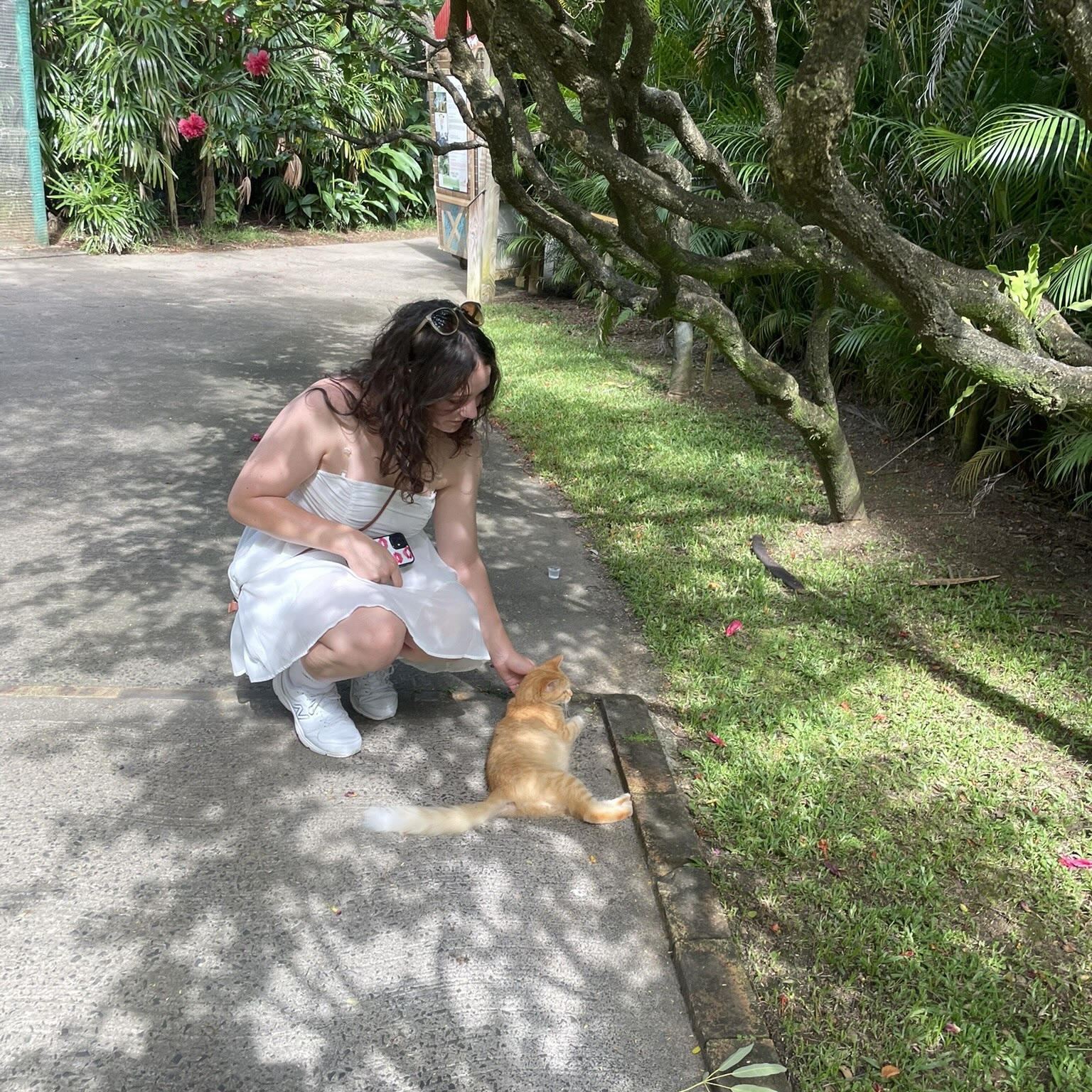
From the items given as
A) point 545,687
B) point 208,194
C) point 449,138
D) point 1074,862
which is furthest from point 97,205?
point 1074,862

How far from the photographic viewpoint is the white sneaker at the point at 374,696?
3420 mm

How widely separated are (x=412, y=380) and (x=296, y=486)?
50cm

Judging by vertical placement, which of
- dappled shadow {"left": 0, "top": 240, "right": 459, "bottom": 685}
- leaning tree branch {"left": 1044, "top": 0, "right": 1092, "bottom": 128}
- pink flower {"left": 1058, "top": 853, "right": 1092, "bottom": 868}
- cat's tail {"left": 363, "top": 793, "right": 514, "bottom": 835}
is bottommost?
dappled shadow {"left": 0, "top": 240, "right": 459, "bottom": 685}

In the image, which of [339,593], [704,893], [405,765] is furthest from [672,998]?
[339,593]

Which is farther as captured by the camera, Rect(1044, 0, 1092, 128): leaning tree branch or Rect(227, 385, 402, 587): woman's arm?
Rect(227, 385, 402, 587): woman's arm

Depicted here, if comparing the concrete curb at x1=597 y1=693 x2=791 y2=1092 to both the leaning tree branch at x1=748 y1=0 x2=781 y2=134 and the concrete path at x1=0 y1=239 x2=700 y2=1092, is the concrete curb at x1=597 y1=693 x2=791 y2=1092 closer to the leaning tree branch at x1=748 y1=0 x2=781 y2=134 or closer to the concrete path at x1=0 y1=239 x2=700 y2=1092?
the concrete path at x1=0 y1=239 x2=700 y2=1092

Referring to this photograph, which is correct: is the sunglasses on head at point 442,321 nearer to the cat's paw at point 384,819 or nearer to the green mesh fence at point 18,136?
the cat's paw at point 384,819

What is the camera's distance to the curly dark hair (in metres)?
2.94

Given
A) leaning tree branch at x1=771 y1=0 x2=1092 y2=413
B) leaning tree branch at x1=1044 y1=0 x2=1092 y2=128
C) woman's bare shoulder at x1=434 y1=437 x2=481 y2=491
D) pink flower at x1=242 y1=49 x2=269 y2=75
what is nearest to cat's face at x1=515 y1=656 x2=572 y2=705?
woman's bare shoulder at x1=434 y1=437 x2=481 y2=491

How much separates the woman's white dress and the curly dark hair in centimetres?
17

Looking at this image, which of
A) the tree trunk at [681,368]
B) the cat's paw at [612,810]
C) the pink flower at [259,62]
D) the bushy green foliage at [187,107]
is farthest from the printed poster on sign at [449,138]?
the cat's paw at [612,810]

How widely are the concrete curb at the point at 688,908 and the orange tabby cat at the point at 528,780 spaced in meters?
0.14

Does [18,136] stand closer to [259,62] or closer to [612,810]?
[259,62]

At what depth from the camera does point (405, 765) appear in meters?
3.23
